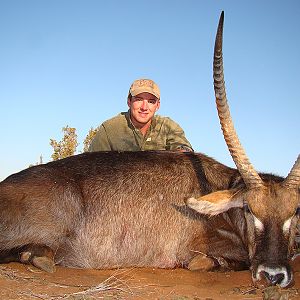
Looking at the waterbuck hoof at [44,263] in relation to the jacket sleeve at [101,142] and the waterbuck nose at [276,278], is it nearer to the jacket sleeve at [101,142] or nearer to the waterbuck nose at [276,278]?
the waterbuck nose at [276,278]

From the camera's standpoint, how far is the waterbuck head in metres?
4.53

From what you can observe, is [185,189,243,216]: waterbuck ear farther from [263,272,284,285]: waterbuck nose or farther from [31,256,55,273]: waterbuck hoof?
[31,256,55,273]: waterbuck hoof

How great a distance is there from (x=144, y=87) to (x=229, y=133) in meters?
3.47

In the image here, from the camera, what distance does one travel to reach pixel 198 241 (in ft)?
18.6

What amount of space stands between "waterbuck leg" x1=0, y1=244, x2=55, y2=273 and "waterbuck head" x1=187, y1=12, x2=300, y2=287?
1597mm

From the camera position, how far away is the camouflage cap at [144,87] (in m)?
8.49

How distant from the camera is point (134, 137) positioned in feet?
28.5

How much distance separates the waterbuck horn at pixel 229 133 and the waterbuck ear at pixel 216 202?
21 centimetres

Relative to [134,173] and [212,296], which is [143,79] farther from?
[212,296]

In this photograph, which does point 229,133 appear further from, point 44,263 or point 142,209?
point 44,263

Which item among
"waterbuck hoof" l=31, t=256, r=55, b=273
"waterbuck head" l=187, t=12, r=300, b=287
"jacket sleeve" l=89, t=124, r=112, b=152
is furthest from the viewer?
"jacket sleeve" l=89, t=124, r=112, b=152

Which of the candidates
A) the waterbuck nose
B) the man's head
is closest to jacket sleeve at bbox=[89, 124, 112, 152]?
the man's head

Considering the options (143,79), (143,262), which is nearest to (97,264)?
(143,262)

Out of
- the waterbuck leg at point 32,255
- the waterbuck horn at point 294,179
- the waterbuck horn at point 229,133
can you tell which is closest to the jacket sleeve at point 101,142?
the waterbuck leg at point 32,255
